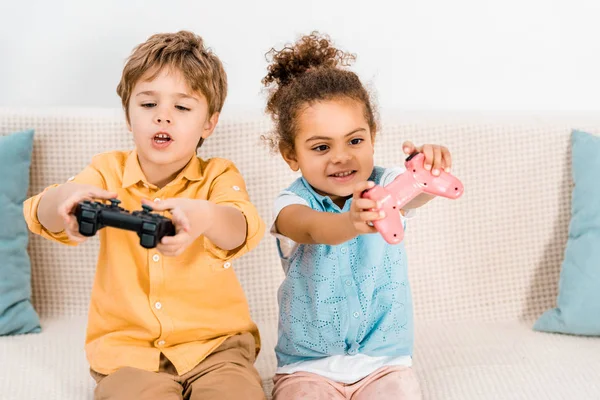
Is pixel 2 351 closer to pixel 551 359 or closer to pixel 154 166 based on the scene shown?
pixel 154 166

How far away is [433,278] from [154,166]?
767 mm

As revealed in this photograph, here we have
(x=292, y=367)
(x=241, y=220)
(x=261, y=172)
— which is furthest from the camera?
(x=261, y=172)

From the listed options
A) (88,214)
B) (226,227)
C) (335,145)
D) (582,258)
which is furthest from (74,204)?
(582,258)

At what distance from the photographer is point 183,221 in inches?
49.5

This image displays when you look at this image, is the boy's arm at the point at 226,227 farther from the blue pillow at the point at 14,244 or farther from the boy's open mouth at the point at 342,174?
the blue pillow at the point at 14,244

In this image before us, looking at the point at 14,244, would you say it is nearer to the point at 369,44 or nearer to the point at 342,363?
the point at 342,363

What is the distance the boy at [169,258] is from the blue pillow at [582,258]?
2.38 ft

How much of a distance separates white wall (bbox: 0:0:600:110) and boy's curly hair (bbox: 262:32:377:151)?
Answer: 1.36 feet

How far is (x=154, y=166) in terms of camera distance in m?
1.55

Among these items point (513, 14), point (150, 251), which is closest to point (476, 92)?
point (513, 14)

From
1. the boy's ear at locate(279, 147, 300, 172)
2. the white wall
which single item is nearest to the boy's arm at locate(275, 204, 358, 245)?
the boy's ear at locate(279, 147, 300, 172)

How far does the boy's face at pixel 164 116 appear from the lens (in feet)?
4.88

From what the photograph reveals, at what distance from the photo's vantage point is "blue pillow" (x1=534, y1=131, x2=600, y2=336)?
183 cm

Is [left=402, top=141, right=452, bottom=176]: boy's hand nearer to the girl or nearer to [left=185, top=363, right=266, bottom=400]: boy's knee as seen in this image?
the girl
